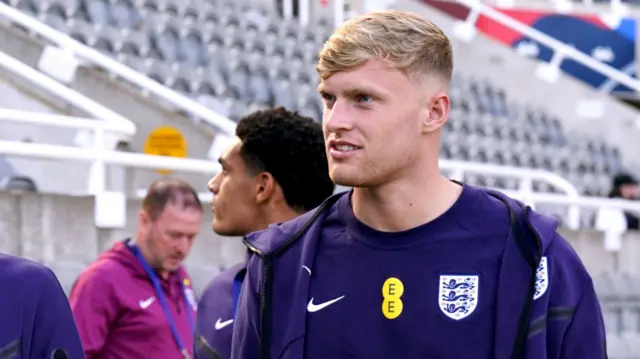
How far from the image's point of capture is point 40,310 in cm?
246

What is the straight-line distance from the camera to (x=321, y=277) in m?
2.51

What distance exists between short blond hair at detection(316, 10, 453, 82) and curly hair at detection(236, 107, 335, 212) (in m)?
1.06

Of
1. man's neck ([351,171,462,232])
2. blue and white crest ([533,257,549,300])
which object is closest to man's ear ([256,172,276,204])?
man's neck ([351,171,462,232])

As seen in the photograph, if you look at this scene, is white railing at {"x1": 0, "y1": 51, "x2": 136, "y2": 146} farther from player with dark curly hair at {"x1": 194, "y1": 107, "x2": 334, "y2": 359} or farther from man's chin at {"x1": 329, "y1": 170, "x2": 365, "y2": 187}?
man's chin at {"x1": 329, "y1": 170, "x2": 365, "y2": 187}

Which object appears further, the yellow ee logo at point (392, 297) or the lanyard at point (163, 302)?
Result: the lanyard at point (163, 302)

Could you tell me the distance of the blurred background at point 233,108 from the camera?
5898mm

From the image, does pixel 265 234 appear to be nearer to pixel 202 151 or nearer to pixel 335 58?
pixel 335 58

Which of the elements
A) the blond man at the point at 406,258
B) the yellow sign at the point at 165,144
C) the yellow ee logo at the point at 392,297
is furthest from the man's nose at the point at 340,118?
the yellow sign at the point at 165,144

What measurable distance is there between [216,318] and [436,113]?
106 centimetres

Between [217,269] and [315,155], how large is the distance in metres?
2.30

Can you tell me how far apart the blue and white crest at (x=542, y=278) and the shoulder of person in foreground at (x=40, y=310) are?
2.96ft

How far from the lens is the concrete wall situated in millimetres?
5496

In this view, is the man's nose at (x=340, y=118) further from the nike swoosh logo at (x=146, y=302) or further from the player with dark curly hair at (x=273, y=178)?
the nike swoosh logo at (x=146, y=302)

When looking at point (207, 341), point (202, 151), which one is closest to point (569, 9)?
point (202, 151)
